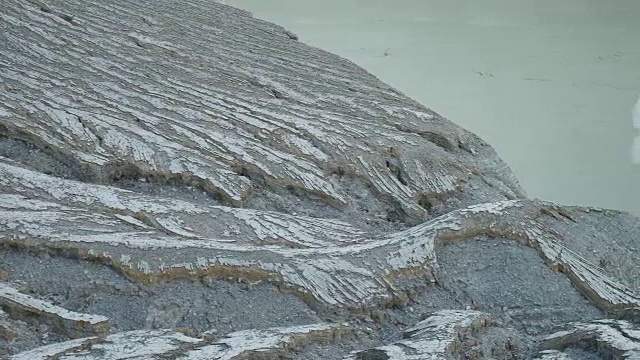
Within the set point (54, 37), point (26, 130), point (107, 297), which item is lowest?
point (107, 297)

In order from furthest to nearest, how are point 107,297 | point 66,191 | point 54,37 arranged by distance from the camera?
point 54,37
point 66,191
point 107,297

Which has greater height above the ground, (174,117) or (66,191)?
(174,117)

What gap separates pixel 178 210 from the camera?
0.89 metres

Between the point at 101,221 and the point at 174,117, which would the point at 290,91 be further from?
the point at 101,221

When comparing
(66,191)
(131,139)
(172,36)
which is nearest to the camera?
(66,191)

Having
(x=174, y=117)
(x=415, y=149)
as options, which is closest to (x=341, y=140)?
(x=415, y=149)

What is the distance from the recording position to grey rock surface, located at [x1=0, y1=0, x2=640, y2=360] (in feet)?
2.51

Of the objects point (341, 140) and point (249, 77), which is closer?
point (341, 140)

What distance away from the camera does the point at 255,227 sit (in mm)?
906

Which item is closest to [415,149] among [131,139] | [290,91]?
[290,91]

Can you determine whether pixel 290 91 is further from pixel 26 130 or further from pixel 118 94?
pixel 26 130

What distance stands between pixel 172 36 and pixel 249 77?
182 mm

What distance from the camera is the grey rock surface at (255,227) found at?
766 millimetres

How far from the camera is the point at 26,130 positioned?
954 millimetres
